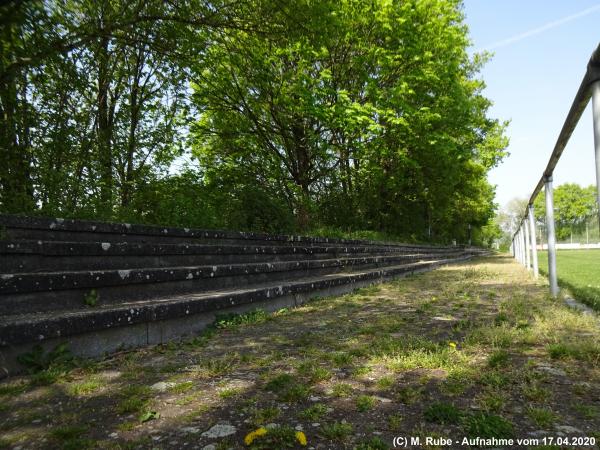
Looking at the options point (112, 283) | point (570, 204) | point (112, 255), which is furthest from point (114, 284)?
point (570, 204)

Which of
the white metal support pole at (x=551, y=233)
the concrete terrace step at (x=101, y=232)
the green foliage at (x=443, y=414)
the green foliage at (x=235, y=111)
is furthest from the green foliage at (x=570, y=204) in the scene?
the green foliage at (x=443, y=414)

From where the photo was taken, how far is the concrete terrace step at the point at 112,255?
3.25m

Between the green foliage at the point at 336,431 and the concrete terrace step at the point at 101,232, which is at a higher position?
the concrete terrace step at the point at 101,232

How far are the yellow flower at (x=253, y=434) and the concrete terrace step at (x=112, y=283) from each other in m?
2.25

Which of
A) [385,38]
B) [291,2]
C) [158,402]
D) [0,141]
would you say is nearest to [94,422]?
[158,402]

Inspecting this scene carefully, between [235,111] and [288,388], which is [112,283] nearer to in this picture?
[288,388]

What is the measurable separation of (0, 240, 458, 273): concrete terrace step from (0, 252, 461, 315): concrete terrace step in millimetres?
313

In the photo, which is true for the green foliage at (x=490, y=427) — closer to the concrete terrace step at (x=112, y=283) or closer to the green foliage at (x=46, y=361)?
the green foliage at (x=46, y=361)

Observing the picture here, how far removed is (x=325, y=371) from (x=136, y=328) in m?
1.77

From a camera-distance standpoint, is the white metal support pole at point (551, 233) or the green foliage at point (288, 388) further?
the white metal support pole at point (551, 233)

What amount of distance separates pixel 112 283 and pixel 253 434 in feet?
A: 8.08

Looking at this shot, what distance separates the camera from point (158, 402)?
87.0 inches

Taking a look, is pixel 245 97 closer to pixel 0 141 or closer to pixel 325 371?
pixel 0 141

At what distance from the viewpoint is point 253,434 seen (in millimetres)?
1767
